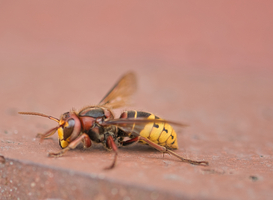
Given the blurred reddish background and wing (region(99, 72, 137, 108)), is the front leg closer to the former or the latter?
wing (region(99, 72, 137, 108))

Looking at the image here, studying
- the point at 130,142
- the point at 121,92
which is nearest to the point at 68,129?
the point at 130,142

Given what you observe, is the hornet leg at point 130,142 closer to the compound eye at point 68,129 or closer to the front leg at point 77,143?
the front leg at point 77,143

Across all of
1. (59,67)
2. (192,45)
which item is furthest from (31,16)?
(192,45)

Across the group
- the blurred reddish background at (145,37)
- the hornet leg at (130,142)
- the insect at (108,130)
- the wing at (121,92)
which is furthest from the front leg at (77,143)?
the blurred reddish background at (145,37)

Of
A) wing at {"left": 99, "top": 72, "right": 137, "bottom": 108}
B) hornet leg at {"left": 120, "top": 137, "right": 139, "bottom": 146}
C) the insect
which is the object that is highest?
wing at {"left": 99, "top": 72, "right": 137, "bottom": 108}

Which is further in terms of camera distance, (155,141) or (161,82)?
(161,82)

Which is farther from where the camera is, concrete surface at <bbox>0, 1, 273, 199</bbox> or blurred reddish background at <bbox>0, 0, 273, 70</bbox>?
blurred reddish background at <bbox>0, 0, 273, 70</bbox>

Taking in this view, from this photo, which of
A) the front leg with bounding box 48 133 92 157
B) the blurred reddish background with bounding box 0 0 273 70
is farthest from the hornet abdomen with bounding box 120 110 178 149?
the blurred reddish background with bounding box 0 0 273 70

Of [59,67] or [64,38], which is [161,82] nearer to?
[59,67]
